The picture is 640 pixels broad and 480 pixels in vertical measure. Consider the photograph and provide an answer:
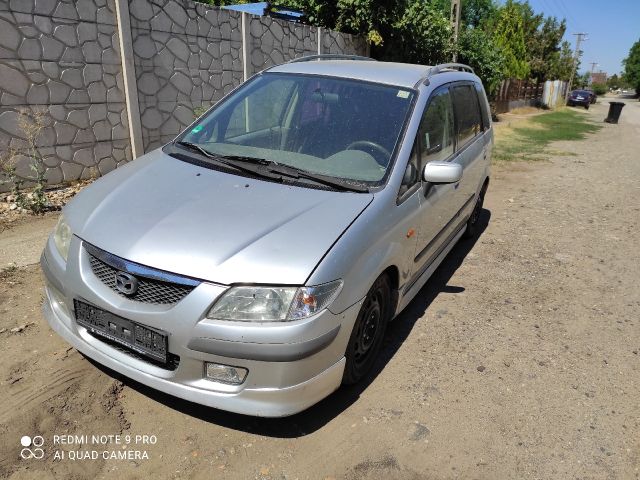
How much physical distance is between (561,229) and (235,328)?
5.46 meters

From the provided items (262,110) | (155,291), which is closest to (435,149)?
(262,110)

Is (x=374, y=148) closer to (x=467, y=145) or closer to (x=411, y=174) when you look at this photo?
(x=411, y=174)

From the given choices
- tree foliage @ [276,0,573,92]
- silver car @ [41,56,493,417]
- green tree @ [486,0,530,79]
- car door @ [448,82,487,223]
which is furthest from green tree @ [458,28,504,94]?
silver car @ [41,56,493,417]

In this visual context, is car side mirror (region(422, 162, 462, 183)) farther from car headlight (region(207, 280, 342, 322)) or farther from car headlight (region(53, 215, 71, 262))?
car headlight (region(53, 215, 71, 262))

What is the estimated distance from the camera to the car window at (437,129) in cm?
335

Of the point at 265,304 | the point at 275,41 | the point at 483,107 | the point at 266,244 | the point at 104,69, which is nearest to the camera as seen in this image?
the point at 265,304

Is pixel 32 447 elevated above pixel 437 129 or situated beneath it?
situated beneath

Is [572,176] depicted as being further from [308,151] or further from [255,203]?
[255,203]

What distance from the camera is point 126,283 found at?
229cm

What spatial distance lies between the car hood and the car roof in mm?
1152

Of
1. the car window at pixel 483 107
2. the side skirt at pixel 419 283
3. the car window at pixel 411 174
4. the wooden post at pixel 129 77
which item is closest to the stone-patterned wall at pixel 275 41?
the wooden post at pixel 129 77

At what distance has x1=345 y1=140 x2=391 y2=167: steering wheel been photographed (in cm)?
306

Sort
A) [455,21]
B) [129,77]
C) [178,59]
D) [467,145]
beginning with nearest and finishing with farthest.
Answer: [467,145]
[129,77]
[178,59]
[455,21]

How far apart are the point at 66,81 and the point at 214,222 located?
453 centimetres
